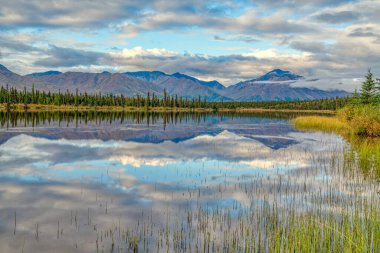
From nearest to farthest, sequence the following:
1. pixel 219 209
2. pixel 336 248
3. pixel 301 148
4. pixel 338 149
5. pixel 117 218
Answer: pixel 336 248, pixel 117 218, pixel 219 209, pixel 338 149, pixel 301 148

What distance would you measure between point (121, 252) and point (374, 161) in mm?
22480

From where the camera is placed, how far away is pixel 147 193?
61.7 ft

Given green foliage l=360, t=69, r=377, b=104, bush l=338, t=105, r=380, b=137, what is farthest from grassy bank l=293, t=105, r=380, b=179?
green foliage l=360, t=69, r=377, b=104

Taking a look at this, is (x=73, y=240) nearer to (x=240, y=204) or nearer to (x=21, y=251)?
(x=21, y=251)

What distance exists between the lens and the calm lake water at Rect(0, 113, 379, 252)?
12.5 metres

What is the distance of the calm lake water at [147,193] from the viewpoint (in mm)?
12477

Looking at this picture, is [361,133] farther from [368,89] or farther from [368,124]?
[368,89]

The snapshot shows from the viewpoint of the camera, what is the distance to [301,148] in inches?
1515

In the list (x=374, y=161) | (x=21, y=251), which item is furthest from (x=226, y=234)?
(x=374, y=161)

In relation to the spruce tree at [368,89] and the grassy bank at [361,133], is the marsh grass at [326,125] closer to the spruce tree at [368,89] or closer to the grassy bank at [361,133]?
the grassy bank at [361,133]

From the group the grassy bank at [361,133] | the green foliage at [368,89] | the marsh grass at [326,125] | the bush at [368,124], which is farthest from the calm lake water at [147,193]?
the green foliage at [368,89]

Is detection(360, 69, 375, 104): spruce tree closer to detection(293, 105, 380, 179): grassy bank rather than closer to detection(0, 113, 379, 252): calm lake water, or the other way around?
detection(293, 105, 380, 179): grassy bank

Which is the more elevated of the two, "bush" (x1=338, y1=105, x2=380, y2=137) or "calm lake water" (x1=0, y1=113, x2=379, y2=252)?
"bush" (x1=338, y1=105, x2=380, y2=137)

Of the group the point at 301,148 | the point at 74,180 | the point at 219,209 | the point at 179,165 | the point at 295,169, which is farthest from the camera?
the point at 301,148
